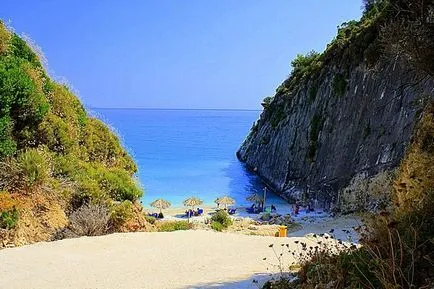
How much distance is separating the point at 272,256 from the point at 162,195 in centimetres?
3596

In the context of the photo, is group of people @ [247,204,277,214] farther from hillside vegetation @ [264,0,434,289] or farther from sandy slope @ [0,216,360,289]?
hillside vegetation @ [264,0,434,289]

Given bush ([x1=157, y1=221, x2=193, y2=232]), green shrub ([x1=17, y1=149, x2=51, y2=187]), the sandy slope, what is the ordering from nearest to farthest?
the sandy slope < green shrub ([x1=17, y1=149, x2=51, y2=187]) < bush ([x1=157, y1=221, x2=193, y2=232])

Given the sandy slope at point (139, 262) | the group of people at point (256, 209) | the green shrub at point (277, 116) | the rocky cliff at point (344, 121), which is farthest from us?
the green shrub at point (277, 116)

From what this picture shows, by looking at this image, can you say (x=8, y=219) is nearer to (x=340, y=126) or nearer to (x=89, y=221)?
(x=89, y=221)

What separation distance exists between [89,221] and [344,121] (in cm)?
2618

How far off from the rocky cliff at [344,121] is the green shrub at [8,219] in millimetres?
16669

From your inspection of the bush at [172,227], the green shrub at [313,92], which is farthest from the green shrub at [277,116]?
the bush at [172,227]

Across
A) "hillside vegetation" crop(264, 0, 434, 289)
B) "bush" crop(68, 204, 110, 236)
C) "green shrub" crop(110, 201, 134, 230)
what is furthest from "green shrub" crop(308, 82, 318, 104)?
"hillside vegetation" crop(264, 0, 434, 289)

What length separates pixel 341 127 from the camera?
36594 mm

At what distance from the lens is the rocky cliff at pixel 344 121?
28.5 meters

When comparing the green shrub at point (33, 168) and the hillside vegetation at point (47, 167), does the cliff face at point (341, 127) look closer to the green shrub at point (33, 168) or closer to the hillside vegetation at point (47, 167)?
the hillside vegetation at point (47, 167)

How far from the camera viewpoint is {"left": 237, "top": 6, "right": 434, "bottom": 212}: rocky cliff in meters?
28.5

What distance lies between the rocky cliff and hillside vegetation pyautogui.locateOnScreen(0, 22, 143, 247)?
13774 millimetres

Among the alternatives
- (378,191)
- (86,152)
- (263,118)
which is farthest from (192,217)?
(263,118)
